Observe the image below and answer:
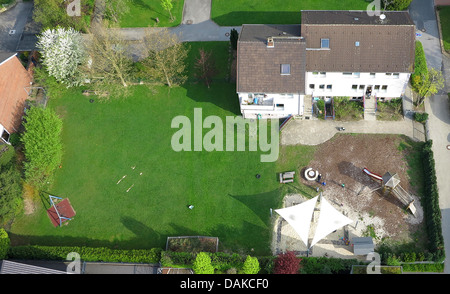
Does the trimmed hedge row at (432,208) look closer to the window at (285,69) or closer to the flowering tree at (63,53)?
the window at (285,69)

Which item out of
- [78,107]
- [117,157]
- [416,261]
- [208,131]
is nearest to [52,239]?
[117,157]

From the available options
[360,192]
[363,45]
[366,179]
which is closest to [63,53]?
[363,45]

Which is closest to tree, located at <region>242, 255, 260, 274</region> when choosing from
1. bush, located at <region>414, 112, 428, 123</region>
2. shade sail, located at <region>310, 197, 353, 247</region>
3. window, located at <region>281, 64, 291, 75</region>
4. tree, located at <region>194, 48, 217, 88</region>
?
shade sail, located at <region>310, 197, 353, 247</region>

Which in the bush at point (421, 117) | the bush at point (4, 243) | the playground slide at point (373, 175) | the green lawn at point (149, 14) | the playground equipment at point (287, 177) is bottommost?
the bush at point (4, 243)

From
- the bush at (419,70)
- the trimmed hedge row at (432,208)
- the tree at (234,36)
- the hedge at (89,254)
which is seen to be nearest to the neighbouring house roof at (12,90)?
the hedge at (89,254)

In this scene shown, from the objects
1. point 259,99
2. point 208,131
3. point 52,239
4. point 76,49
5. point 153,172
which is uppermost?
point 76,49

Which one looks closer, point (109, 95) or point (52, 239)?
point (52, 239)

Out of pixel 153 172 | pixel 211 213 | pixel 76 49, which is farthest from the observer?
pixel 76 49

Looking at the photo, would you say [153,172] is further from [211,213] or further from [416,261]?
[416,261]
